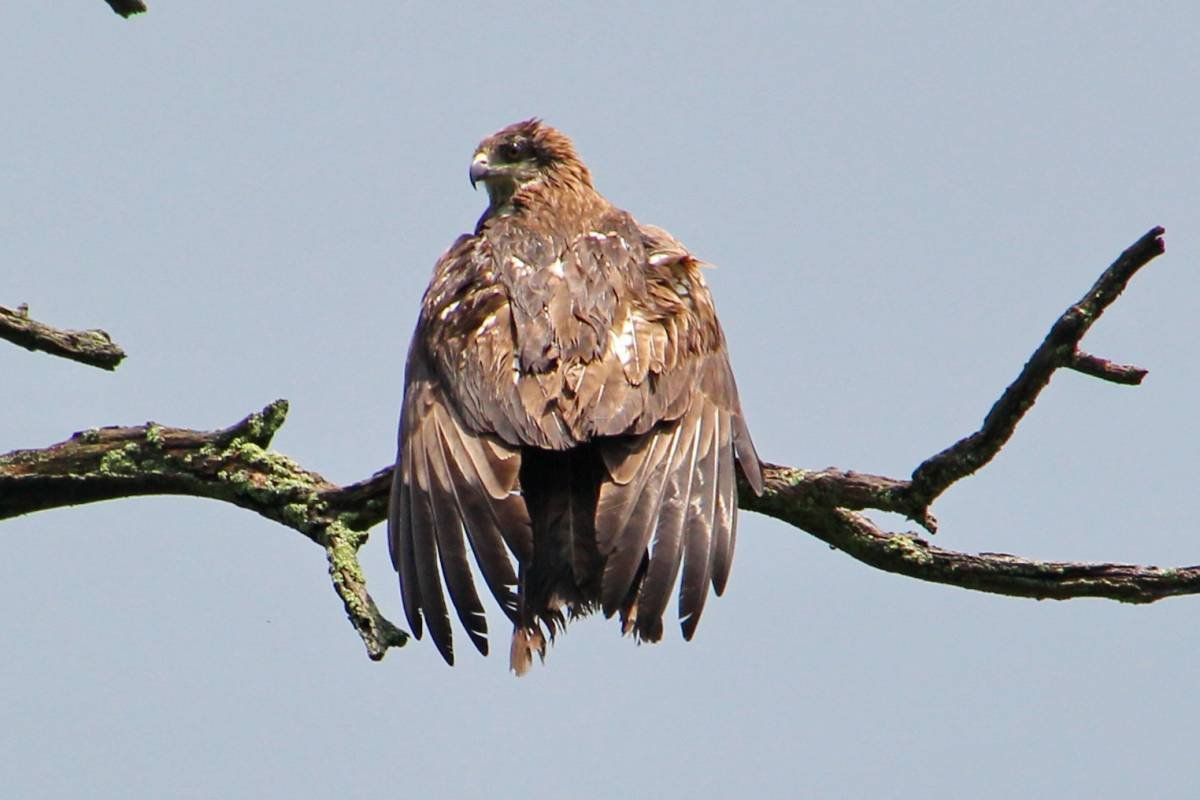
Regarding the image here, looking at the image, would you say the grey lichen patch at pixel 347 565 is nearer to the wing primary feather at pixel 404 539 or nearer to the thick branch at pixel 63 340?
the wing primary feather at pixel 404 539

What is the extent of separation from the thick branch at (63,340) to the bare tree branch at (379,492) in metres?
0.30

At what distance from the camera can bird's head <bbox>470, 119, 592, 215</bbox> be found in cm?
757

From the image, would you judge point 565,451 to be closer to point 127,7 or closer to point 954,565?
point 954,565

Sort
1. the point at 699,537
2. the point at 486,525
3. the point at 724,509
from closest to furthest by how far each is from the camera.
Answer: the point at 486,525 < the point at 699,537 < the point at 724,509

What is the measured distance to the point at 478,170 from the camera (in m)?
7.59

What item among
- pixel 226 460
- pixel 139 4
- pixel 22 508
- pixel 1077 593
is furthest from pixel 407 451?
pixel 1077 593

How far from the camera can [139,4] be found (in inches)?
154

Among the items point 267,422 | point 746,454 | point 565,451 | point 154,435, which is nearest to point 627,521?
point 565,451

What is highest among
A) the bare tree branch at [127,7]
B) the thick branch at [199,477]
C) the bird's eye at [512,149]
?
the bird's eye at [512,149]

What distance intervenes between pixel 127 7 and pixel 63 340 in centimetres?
130

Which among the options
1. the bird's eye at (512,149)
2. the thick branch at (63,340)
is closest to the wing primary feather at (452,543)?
the thick branch at (63,340)

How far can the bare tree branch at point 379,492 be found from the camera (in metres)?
4.36

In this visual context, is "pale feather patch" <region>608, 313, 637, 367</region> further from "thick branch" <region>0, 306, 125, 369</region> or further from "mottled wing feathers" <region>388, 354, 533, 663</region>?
"thick branch" <region>0, 306, 125, 369</region>

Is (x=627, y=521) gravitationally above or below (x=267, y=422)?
below
